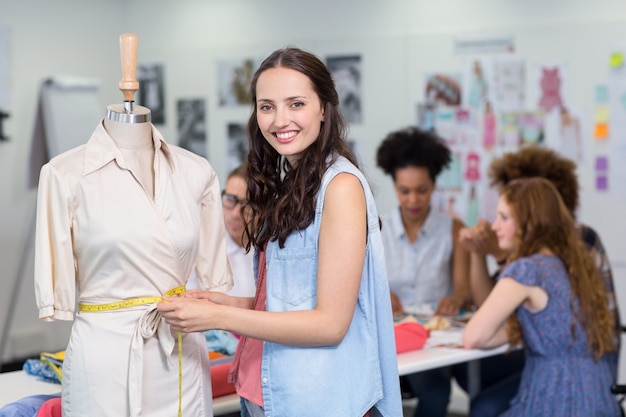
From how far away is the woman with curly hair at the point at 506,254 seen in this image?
3266mm

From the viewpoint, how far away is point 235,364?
1.93m

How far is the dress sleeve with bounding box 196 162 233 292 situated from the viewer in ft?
6.48

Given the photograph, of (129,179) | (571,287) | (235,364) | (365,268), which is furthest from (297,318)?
(571,287)

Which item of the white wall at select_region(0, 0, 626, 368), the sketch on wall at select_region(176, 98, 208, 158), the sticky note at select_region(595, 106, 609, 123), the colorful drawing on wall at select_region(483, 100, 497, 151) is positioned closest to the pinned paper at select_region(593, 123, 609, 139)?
the sticky note at select_region(595, 106, 609, 123)

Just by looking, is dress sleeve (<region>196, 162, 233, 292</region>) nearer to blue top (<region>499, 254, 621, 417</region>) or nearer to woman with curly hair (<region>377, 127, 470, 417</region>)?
blue top (<region>499, 254, 621, 417</region>)

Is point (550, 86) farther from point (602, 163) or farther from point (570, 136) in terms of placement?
point (602, 163)

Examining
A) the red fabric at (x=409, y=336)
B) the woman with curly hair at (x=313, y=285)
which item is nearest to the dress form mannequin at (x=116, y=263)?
the woman with curly hair at (x=313, y=285)

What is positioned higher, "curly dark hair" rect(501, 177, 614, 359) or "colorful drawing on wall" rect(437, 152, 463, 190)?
"colorful drawing on wall" rect(437, 152, 463, 190)

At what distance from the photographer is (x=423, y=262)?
3807mm

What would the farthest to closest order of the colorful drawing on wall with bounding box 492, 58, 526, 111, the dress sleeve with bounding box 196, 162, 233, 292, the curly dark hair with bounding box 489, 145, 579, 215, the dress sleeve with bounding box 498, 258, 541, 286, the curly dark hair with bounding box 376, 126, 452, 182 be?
1. the colorful drawing on wall with bounding box 492, 58, 526, 111
2. the curly dark hair with bounding box 376, 126, 452, 182
3. the curly dark hair with bounding box 489, 145, 579, 215
4. the dress sleeve with bounding box 498, 258, 541, 286
5. the dress sleeve with bounding box 196, 162, 233, 292

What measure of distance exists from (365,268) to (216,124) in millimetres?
3643

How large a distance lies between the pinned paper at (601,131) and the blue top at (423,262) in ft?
2.96

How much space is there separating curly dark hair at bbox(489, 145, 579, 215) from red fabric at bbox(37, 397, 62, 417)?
2.14m

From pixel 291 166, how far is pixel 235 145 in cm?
345
